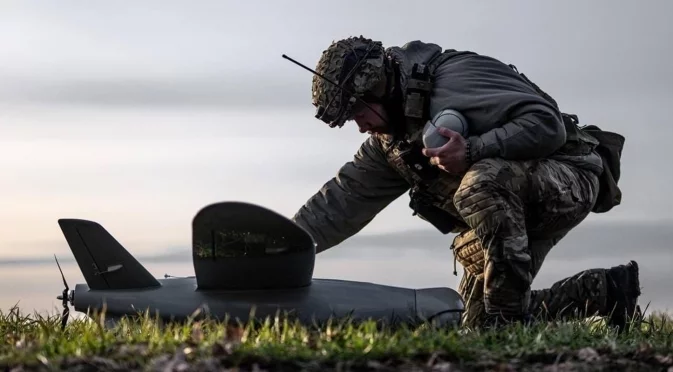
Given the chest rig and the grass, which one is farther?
the chest rig

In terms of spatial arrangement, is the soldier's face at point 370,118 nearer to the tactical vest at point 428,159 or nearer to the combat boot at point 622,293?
the tactical vest at point 428,159

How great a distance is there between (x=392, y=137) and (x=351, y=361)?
4154 mm

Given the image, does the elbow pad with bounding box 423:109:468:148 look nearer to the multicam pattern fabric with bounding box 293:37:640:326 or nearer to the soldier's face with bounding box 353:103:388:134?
the multicam pattern fabric with bounding box 293:37:640:326

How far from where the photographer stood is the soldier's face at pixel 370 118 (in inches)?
347

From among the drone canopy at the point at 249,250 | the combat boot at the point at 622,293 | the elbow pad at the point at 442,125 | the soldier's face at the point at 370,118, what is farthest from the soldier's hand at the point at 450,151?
the combat boot at the point at 622,293

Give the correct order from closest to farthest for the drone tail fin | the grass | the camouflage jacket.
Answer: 1. the grass
2. the drone tail fin
3. the camouflage jacket

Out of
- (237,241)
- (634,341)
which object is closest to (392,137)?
(237,241)

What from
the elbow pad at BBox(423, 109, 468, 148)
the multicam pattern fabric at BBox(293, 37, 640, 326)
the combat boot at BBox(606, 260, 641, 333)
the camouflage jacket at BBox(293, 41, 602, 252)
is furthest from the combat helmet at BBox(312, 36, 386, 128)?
the combat boot at BBox(606, 260, 641, 333)

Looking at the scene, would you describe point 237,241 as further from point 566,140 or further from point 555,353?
point 566,140

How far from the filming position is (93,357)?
203 inches

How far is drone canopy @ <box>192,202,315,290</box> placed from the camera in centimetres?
714

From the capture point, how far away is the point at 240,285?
24.8 feet

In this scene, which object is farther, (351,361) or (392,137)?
(392,137)

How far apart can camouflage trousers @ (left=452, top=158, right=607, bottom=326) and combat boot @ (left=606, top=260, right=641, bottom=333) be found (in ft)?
0.28
